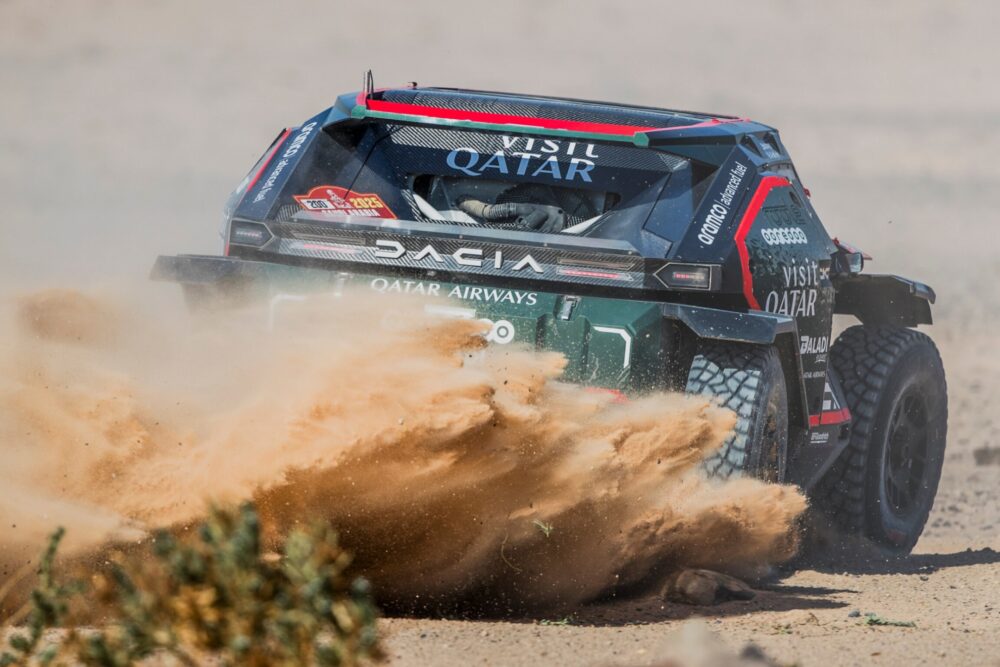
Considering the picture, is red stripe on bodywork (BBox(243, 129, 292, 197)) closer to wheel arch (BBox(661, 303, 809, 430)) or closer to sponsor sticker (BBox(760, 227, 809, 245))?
wheel arch (BBox(661, 303, 809, 430))

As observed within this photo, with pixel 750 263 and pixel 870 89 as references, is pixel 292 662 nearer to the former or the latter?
pixel 750 263

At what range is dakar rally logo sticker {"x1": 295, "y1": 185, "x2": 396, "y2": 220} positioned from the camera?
739cm

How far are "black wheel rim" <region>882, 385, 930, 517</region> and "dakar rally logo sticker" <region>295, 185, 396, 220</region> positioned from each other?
3171 mm

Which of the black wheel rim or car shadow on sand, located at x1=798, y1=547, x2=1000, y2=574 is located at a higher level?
the black wheel rim

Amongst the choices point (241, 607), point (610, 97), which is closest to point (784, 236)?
point (241, 607)

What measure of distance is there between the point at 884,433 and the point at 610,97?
76.9ft

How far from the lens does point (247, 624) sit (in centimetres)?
371

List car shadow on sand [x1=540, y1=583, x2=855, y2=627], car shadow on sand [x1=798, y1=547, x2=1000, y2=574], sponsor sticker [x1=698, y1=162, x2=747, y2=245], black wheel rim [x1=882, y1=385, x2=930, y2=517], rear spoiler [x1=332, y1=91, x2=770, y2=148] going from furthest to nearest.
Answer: black wheel rim [x1=882, y1=385, x2=930, y2=517] → car shadow on sand [x1=798, y1=547, x2=1000, y2=574] → rear spoiler [x1=332, y1=91, x2=770, y2=148] → sponsor sticker [x1=698, y1=162, x2=747, y2=245] → car shadow on sand [x1=540, y1=583, x2=855, y2=627]

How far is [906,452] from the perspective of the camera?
31.3 feet

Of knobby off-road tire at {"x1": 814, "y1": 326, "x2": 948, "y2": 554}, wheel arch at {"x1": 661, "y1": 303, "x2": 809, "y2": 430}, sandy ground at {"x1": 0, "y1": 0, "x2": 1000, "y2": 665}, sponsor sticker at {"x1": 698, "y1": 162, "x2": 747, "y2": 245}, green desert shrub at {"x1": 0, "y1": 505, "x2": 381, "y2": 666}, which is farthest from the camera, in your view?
sandy ground at {"x1": 0, "y1": 0, "x2": 1000, "y2": 665}

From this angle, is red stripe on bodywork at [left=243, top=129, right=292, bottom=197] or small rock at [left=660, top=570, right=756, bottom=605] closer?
small rock at [left=660, top=570, right=756, bottom=605]

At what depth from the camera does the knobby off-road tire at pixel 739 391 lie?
6930 millimetres

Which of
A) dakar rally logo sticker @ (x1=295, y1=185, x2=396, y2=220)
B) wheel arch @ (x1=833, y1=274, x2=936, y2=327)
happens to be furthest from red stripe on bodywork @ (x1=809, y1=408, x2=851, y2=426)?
dakar rally logo sticker @ (x1=295, y1=185, x2=396, y2=220)

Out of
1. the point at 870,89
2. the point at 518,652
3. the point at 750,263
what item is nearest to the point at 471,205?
the point at 750,263
